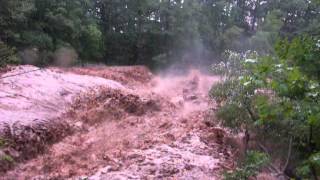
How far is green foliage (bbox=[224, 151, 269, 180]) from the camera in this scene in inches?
248

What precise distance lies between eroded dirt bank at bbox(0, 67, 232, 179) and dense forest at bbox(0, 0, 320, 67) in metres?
10.2

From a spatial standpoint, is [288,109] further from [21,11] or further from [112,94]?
[21,11]

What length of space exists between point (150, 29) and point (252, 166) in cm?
2745

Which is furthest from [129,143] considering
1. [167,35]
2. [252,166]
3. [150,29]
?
[167,35]

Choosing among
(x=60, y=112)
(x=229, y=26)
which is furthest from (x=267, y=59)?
(x=229, y=26)

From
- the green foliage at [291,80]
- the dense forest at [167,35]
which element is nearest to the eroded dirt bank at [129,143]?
the dense forest at [167,35]

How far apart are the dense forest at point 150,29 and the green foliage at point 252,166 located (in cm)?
2020

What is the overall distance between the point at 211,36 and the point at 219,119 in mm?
24702

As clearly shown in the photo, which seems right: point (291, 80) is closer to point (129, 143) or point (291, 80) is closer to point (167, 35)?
point (129, 143)

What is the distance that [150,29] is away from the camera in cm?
3341

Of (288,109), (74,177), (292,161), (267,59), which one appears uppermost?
(267,59)

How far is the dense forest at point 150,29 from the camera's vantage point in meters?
27.4

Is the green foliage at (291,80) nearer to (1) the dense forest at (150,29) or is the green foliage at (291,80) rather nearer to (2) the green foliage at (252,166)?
(2) the green foliage at (252,166)

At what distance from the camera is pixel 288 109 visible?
3.72 m
